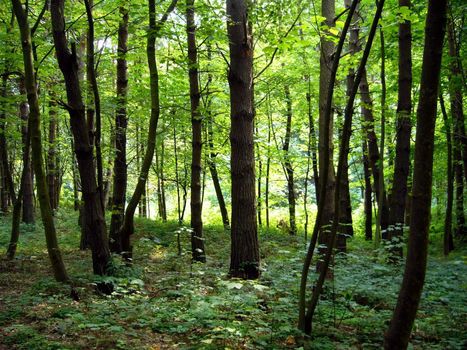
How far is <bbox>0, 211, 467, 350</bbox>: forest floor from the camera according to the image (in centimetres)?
412

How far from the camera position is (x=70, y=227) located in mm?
16047

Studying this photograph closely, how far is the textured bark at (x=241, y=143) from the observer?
683 cm

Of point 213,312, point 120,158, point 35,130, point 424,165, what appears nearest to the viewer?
point 424,165

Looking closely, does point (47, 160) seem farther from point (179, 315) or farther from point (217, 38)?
point (179, 315)

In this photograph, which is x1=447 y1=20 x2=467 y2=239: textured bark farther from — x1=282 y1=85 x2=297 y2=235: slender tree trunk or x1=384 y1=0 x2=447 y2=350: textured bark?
x1=282 y1=85 x2=297 y2=235: slender tree trunk

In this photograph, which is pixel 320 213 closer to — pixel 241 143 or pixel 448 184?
pixel 241 143

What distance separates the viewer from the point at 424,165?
290cm

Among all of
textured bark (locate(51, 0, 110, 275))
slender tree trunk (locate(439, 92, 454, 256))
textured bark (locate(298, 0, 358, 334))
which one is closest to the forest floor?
textured bark (locate(298, 0, 358, 334))

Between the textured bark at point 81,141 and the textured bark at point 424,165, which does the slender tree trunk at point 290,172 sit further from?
the textured bark at point 424,165

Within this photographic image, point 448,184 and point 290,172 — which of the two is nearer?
point 448,184

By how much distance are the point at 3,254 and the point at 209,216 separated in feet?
58.3

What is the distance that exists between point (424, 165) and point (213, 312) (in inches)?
122

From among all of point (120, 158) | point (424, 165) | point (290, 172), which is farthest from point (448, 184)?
point (290, 172)

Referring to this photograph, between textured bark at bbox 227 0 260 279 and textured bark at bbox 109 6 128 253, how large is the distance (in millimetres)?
2444
